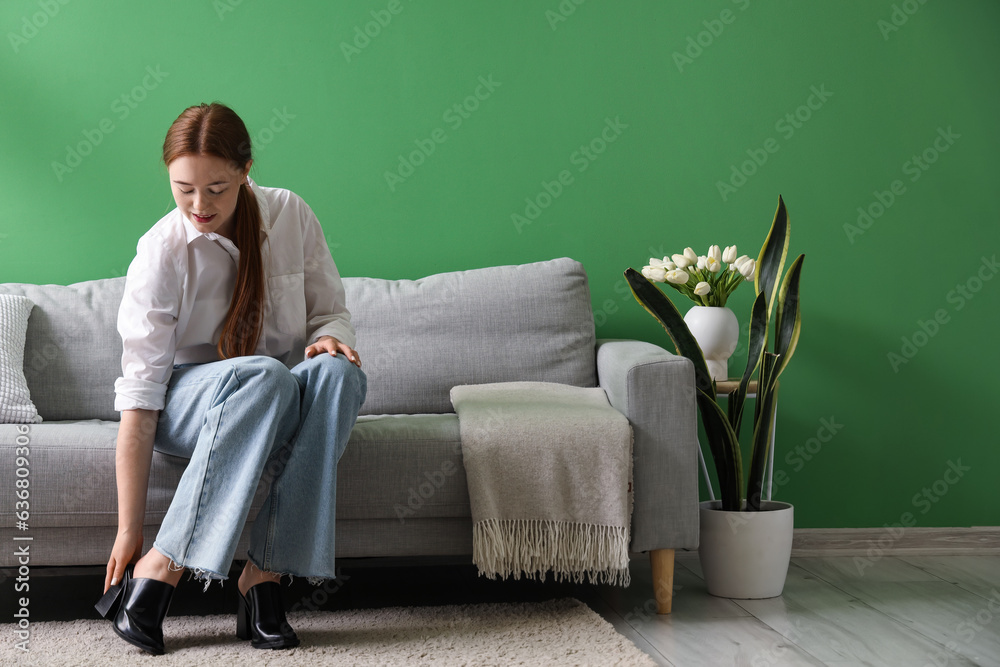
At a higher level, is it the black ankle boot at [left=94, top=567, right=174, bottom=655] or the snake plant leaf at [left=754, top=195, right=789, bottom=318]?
the snake plant leaf at [left=754, top=195, right=789, bottom=318]

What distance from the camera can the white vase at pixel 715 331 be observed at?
2219 millimetres

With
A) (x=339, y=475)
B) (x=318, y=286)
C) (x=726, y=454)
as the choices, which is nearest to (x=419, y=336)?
(x=318, y=286)

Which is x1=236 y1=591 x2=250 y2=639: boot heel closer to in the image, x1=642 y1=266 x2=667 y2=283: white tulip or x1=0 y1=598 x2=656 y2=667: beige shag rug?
x1=0 y1=598 x2=656 y2=667: beige shag rug

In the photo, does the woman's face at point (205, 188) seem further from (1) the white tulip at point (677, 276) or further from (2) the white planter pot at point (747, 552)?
(2) the white planter pot at point (747, 552)

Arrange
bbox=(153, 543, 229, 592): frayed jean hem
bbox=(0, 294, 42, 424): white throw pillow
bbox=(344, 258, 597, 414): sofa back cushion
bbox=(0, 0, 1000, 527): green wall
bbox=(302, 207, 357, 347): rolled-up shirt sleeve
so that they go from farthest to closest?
bbox=(0, 0, 1000, 527): green wall
bbox=(344, 258, 597, 414): sofa back cushion
bbox=(0, 294, 42, 424): white throw pillow
bbox=(302, 207, 357, 347): rolled-up shirt sleeve
bbox=(153, 543, 229, 592): frayed jean hem

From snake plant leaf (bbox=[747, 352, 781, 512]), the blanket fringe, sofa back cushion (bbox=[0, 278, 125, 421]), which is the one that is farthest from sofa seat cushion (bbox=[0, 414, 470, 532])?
snake plant leaf (bbox=[747, 352, 781, 512])

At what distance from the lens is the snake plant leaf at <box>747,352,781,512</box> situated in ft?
6.49

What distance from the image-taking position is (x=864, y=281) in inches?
100.0

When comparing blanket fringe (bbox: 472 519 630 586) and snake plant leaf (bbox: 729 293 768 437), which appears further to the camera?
snake plant leaf (bbox: 729 293 768 437)

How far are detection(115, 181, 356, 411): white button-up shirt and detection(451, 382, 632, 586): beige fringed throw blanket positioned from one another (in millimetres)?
371

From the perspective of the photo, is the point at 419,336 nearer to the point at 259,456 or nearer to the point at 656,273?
the point at 656,273

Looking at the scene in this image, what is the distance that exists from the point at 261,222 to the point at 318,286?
180mm

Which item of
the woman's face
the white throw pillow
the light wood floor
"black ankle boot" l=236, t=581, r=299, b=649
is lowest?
the light wood floor

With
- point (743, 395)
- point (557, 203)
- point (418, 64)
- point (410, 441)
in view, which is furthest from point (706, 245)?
Result: point (410, 441)
